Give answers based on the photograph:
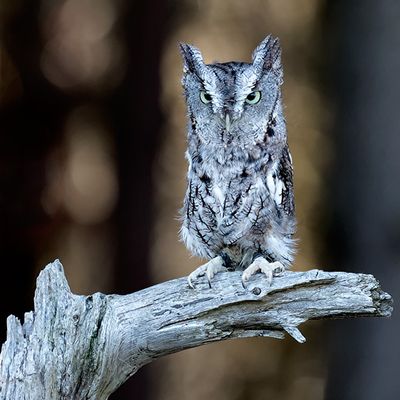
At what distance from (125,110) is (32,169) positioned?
0.61 meters

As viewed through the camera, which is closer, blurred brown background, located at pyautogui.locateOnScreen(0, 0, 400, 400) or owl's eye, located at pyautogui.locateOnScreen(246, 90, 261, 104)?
owl's eye, located at pyautogui.locateOnScreen(246, 90, 261, 104)

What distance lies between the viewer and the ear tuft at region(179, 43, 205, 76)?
8.73 ft

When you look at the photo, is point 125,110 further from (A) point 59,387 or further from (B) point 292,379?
(A) point 59,387

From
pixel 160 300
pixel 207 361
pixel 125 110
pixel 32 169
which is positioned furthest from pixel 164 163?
pixel 160 300

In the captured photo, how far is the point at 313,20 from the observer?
4758mm

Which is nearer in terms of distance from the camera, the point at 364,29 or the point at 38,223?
the point at 364,29

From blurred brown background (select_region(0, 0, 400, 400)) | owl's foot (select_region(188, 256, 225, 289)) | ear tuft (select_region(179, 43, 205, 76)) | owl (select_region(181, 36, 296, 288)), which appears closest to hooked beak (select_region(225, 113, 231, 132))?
owl (select_region(181, 36, 296, 288))

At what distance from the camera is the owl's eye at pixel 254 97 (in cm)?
265

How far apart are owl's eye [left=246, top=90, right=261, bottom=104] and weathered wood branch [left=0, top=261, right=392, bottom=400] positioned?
59 cm

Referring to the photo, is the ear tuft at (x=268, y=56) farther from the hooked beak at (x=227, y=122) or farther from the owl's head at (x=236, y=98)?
the hooked beak at (x=227, y=122)

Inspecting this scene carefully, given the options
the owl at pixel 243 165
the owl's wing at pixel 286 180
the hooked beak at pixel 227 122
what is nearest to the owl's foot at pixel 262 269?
the owl at pixel 243 165

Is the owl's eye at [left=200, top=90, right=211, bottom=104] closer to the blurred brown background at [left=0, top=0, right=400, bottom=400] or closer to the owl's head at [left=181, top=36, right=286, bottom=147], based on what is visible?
the owl's head at [left=181, top=36, right=286, bottom=147]

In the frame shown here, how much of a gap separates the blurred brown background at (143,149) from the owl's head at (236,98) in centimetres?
141

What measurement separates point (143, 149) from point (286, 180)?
1743 millimetres
